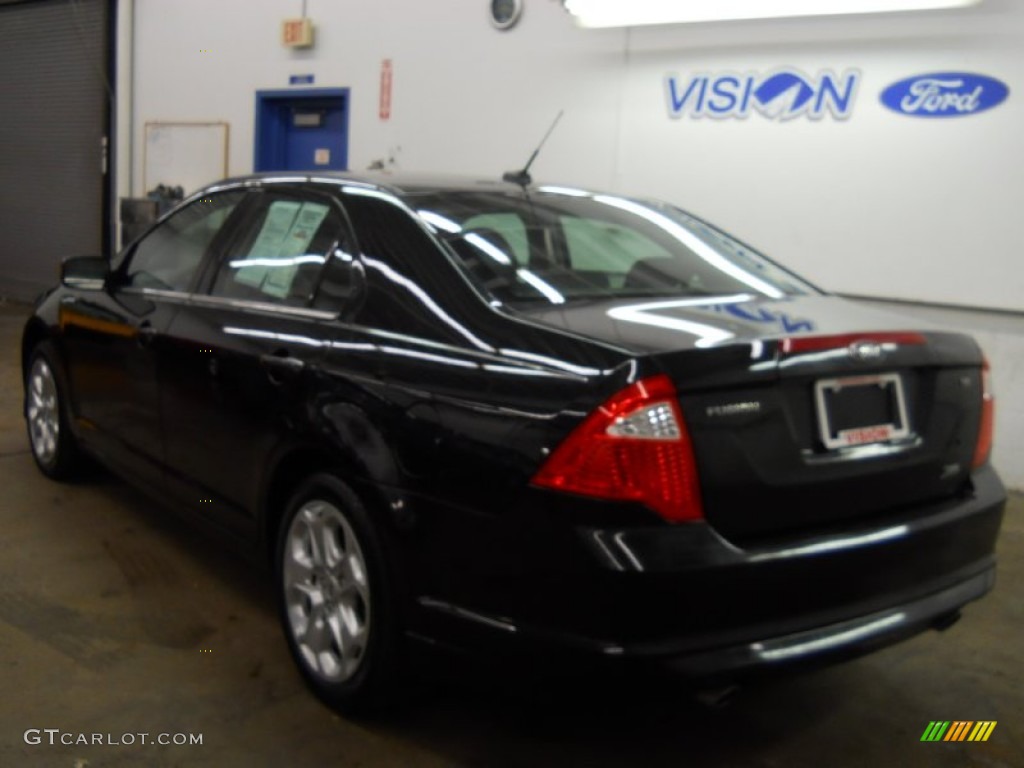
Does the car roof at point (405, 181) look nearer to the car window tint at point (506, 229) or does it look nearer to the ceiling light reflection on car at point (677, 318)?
the car window tint at point (506, 229)

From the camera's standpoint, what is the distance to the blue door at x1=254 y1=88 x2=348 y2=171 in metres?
8.73

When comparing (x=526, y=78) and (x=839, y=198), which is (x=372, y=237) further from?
(x=526, y=78)

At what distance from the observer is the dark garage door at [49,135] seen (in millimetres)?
11062

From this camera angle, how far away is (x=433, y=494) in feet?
8.12

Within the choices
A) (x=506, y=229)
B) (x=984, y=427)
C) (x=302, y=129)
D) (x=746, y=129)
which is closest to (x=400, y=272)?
(x=506, y=229)

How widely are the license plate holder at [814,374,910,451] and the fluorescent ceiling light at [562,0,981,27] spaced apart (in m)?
3.60

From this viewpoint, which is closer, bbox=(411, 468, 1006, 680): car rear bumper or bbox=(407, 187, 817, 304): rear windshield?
bbox=(411, 468, 1006, 680): car rear bumper

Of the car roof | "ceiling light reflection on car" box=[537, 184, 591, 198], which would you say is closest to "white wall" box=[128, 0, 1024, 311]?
"ceiling light reflection on car" box=[537, 184, 591, 198]

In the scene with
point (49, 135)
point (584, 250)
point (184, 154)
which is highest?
point (49, 135)

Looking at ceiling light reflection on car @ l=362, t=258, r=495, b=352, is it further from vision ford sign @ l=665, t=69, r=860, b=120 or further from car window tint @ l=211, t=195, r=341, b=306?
vision ford sign @ l=665, t=69, r=860, b=120

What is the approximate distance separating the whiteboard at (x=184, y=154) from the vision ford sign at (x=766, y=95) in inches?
184

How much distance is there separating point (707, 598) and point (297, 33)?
7608mm

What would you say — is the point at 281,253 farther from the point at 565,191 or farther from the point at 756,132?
the point at 756,132

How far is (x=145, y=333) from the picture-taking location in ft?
12.4
